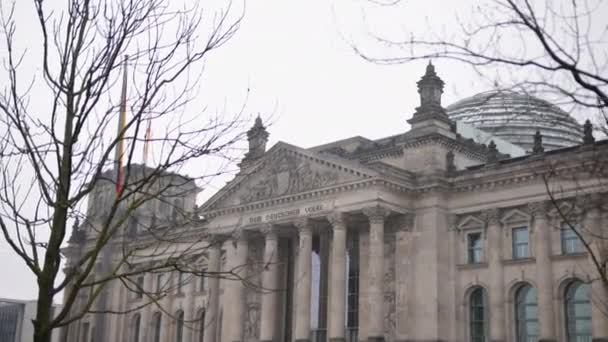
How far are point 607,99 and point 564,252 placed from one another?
30.8 metres

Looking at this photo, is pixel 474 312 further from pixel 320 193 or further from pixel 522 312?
pixel 320 193

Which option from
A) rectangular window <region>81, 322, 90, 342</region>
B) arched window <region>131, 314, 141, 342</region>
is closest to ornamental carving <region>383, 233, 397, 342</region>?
arched window <region>131, 314, 141, 342</region>

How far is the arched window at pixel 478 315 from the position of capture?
141 feet

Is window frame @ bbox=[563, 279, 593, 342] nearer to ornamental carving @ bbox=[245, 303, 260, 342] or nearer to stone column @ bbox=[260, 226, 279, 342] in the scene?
stone column @ bbox=[260, 226, 279, 342]

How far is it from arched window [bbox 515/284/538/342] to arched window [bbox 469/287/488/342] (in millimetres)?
1835

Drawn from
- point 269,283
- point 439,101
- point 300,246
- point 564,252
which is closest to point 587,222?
point 564,252

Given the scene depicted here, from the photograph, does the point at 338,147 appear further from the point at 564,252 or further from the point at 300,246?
the point at 564,252

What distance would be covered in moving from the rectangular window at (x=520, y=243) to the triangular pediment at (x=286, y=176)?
833 cm

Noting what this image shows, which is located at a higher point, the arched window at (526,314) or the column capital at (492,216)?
the column capital at (492,216)

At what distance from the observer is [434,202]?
4462cm

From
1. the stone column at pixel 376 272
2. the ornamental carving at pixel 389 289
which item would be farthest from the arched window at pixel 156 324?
the stone column at pixel 376 272

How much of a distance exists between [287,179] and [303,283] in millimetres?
6581

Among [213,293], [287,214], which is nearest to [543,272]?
[287,214]

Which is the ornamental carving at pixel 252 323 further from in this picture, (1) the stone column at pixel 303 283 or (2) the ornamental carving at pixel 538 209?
(2) the ornamental carving at pixel 538 209
